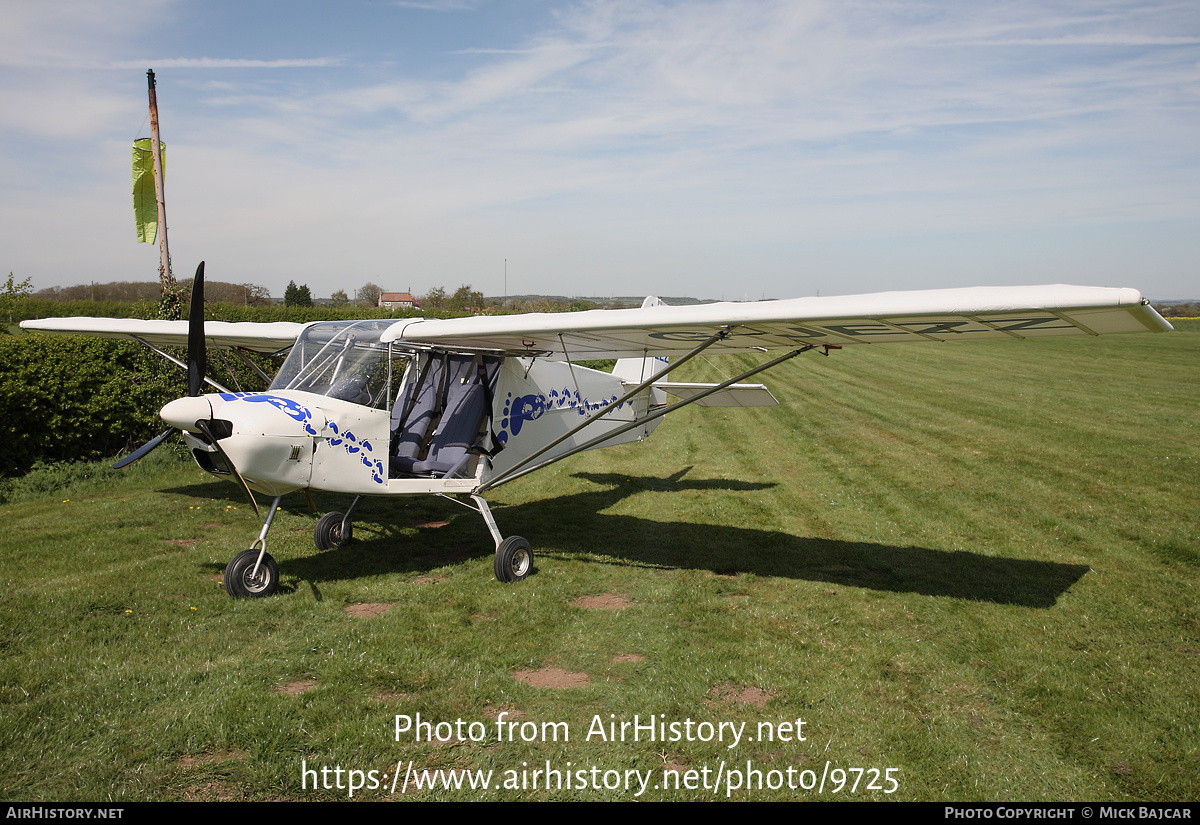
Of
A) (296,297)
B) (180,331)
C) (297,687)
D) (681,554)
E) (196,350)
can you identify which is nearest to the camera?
(297,687)

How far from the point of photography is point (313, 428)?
563 centimetres

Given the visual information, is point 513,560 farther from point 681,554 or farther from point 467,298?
point 467,298

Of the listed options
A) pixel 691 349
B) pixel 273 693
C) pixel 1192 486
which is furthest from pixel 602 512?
pixel 1192 486

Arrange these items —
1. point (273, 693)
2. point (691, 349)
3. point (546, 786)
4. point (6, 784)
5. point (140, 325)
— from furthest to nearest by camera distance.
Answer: point (140, 325)
point (691, 349)
point (273, 693)
point (546, 786)
point (6, 784)

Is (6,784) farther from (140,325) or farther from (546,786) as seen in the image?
(140,325)

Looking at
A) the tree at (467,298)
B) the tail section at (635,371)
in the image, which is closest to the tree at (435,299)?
the tree at (467,298)

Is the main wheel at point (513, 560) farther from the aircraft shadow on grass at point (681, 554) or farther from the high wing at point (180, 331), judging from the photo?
the high wing at point (180, 331)

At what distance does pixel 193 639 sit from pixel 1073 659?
19.9 ft

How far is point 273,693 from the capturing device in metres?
4.12

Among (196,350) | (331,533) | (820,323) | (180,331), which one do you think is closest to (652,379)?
(820,323)

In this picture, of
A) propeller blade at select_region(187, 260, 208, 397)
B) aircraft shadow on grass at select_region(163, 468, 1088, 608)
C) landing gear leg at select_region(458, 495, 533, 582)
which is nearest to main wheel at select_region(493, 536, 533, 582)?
landing gear leg at select_region(458, 495, 533, 582)

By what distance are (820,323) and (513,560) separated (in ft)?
11.3

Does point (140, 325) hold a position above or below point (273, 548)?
above

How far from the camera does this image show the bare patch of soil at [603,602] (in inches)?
227
